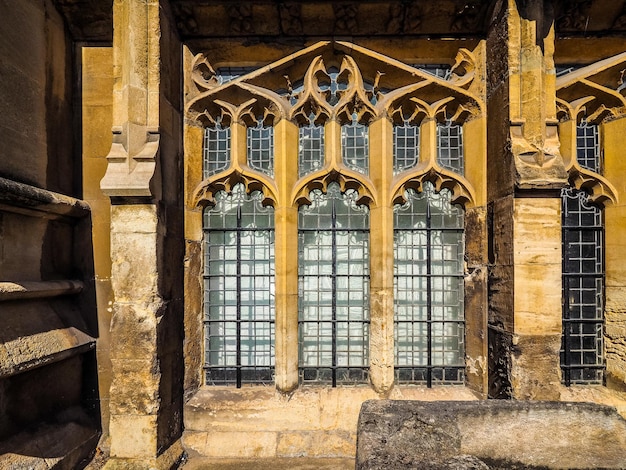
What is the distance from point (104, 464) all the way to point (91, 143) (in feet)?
11.0

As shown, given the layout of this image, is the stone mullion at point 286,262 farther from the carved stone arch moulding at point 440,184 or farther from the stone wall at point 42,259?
the stone wall at point 42,259

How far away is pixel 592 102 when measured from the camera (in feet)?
14.6

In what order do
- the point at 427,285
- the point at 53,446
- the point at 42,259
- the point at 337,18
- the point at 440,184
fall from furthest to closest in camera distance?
the point at 427,285 → the point at 440,184 → the point at 337,18 → the point at 42,259 → the point at 53,446

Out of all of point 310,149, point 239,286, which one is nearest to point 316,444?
point 239,286

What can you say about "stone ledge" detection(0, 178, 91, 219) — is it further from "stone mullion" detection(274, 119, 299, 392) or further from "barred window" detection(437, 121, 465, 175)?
"barred window" detection(437, 121, 465, 175)

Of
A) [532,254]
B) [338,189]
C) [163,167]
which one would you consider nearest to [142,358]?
[163,167]

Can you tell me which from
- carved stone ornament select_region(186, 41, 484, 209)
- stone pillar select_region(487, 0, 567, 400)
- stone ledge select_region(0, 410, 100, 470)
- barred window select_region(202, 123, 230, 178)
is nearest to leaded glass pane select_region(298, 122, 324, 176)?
carved stone ornament select_region(186, 41, 484, 209)

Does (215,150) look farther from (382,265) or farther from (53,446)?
(53,446)

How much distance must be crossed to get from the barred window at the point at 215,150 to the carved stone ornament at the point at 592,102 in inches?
153

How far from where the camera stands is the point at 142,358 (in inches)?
140

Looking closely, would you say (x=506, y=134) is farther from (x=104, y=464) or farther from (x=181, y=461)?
(x=104, y=464)

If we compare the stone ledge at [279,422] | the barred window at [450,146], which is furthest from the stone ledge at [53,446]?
the barred window at [450,146]

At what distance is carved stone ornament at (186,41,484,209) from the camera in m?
4.38

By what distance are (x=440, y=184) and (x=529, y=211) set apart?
103cm
